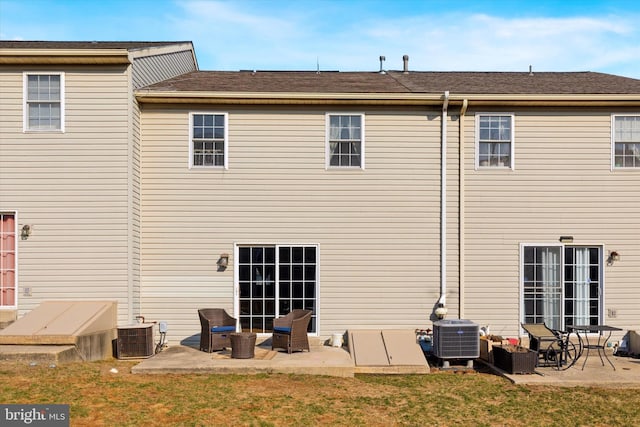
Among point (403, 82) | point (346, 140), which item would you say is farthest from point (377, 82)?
point (346, 140)

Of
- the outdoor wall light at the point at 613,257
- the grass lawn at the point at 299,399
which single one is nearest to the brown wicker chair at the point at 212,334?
the grass lawn at the point at 299,399

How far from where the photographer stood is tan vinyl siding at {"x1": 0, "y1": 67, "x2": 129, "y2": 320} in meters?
11.8

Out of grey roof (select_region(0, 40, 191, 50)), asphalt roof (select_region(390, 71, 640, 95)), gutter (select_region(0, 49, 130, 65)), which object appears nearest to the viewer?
gutter (select_region(0, 49, 130, 65))

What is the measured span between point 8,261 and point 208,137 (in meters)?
4.33

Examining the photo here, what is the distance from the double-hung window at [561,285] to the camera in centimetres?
1267

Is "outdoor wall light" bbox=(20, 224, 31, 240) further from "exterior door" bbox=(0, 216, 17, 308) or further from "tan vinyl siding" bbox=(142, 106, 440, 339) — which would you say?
"tan vinyl siding" bbox=(142, 106, 440, 339)

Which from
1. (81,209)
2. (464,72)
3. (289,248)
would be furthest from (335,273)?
(464,72)

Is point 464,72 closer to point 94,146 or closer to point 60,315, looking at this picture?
point 94,146

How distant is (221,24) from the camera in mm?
13672

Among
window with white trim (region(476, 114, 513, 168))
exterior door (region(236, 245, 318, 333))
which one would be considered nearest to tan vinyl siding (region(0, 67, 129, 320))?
exterior door (region(236, 245, 318, 333))

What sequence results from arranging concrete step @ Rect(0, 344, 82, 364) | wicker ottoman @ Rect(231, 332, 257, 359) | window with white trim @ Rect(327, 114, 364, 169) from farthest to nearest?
window with white trim @ Rect(327, 114, 364, 169), wicker ottoman @ Rect(231, 332, 257, 359), concrete step @ Rect(0, 344, 82, 364)

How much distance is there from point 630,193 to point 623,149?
2.91 ft

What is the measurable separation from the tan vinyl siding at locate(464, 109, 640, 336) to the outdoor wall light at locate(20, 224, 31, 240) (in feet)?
27.1

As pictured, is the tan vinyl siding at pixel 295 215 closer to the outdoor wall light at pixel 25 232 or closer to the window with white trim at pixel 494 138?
the window with white trim at pixel 494 138
